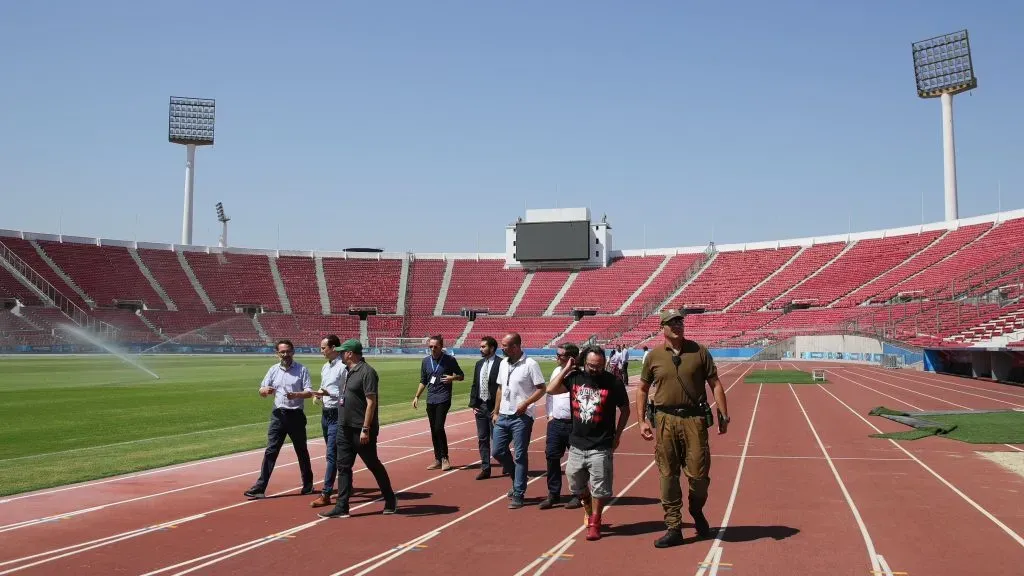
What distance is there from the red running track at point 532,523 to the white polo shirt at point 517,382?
1114mm

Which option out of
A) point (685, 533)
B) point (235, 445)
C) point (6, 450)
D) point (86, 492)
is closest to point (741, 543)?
point (685, 533)

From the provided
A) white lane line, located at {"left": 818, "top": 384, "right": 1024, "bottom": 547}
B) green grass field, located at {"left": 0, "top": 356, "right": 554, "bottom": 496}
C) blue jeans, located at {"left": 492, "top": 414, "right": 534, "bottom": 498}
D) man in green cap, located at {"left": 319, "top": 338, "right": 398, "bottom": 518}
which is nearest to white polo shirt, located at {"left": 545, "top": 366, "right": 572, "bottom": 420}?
blue jeans, located at {"left": 492, "top": 414, "right": 534, "bottom": 498}

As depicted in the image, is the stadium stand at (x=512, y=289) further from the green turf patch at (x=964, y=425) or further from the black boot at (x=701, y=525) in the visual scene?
the black boot at (x=701, y=525)

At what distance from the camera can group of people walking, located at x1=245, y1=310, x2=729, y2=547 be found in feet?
22.1

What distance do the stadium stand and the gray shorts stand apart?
150ft

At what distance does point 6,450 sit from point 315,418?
6354mm

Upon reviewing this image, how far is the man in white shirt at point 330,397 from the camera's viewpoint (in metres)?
8.62

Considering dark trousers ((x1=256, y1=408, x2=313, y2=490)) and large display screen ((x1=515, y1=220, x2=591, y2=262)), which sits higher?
large display screen ((x1=515, y1=220, x2=591, y2=262))

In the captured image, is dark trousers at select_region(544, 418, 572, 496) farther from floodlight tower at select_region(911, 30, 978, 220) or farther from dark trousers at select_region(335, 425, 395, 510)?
floodlight tower at select_region(911, 30, 978, 220)

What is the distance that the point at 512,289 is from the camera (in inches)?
3246

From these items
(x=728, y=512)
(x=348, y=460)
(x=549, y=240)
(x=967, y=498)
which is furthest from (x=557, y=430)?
(x=549, y=240)

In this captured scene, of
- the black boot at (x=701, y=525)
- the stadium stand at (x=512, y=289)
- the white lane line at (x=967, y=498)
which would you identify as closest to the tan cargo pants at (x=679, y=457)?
the black boot at (x=701, y=525)

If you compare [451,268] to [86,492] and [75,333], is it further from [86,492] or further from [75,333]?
[86,492]

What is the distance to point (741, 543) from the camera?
6.89m
